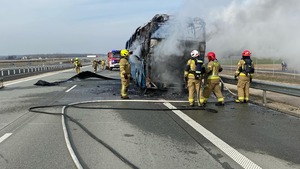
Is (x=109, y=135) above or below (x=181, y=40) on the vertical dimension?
below

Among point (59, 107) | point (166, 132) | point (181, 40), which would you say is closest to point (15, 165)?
point (166, 132)

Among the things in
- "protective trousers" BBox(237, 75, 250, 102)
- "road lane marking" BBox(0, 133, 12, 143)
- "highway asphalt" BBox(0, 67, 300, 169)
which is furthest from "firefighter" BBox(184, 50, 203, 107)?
"road lane marking" BBox(0, 133, 12, 143)

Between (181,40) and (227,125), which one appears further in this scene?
(181,40)

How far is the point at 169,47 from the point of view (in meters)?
13.3

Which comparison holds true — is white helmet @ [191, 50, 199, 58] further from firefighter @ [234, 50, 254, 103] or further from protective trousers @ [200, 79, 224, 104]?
firefighter @ [234, 50, 254, 103]

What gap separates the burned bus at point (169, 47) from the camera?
13172 mm

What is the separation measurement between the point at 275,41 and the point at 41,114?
21.6 ft

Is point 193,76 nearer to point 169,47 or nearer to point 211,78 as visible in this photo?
point 211,78

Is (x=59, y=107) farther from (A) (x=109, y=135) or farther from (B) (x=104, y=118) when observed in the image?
(A) (x=109, y=135)

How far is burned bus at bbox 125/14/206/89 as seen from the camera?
43.2 feet

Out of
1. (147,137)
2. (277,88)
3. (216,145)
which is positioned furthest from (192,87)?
(216,145)

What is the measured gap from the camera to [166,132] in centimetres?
712

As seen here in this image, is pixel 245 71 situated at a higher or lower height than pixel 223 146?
higher

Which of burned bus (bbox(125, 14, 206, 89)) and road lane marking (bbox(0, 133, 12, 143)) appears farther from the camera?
burned bus (bbox(125, 14, 206, 89))
